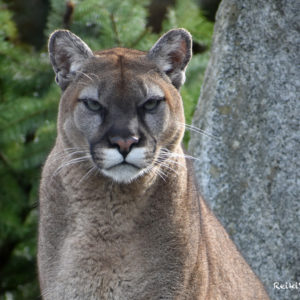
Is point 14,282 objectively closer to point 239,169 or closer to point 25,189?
point 25,189

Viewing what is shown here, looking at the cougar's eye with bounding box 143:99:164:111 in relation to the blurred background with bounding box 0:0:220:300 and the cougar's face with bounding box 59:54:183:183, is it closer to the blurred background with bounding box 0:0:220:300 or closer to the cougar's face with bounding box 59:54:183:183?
the cougar's face with bounding box 59:54:183:183

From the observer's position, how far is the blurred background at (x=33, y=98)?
630cm

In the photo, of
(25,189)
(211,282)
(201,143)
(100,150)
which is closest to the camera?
(100,150)

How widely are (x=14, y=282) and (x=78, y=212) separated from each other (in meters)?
3.53

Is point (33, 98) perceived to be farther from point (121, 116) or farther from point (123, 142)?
point (123, 142)

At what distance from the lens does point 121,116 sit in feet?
11.8

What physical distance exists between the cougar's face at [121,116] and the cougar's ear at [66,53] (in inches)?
2.9

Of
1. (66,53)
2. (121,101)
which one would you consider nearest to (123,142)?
(121,101)

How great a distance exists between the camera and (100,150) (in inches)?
141

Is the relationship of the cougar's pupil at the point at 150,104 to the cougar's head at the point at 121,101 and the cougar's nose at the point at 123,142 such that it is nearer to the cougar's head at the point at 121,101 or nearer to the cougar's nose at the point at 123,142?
the cougar's head at the point at 121,101

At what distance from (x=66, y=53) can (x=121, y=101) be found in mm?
563

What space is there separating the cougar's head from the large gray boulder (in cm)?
115

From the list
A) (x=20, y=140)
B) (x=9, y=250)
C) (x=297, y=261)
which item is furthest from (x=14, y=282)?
(x=297, y=261)

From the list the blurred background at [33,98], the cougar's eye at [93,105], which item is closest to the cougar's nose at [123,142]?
the cougar's eye at [93,105]
